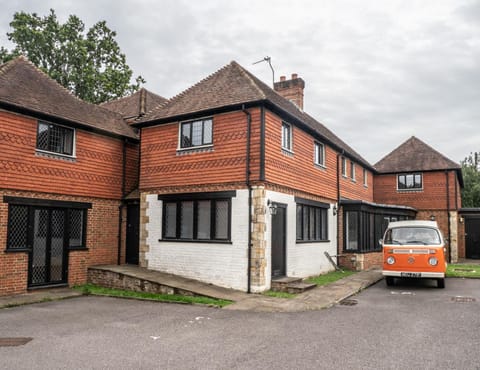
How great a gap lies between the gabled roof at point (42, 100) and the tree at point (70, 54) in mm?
14061

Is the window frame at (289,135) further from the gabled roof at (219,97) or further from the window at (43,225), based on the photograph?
the window at (43,225)

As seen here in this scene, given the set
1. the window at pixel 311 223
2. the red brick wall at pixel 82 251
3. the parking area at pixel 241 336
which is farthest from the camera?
the window at pixel 311 223

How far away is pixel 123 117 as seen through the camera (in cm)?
1819

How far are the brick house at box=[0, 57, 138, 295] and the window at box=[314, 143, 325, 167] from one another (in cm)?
743

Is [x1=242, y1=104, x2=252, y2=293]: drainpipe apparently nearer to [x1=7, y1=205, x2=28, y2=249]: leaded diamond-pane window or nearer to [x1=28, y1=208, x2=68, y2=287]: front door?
[x1=28, y1=208, x2=68, y2=287]: front door

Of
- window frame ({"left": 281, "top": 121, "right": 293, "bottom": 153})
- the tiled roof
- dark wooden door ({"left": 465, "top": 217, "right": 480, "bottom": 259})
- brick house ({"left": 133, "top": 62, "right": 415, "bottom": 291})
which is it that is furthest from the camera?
dark wooden door ({"left": 465, "top": 217, "right": 480, "bottom": 259})

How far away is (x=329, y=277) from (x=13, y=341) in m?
11.2

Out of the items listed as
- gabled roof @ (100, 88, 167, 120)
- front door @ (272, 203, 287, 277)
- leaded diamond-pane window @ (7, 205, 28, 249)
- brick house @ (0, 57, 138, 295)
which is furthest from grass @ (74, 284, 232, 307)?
gabled roof @ (100, 88, 167, 120)

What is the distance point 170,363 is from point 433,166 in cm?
2403

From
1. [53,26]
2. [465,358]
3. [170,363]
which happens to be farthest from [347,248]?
[53,26]

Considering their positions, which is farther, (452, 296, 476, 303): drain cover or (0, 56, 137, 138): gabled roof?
(0, 56, 137, 138): gabled roof

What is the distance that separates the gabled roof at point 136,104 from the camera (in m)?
18.3

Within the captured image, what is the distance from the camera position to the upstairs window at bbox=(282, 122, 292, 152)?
14156 millimetres

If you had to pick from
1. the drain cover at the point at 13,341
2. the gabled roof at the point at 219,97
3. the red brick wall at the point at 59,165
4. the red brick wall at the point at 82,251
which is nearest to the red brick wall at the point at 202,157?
the gabled roof at the point at 219,97
